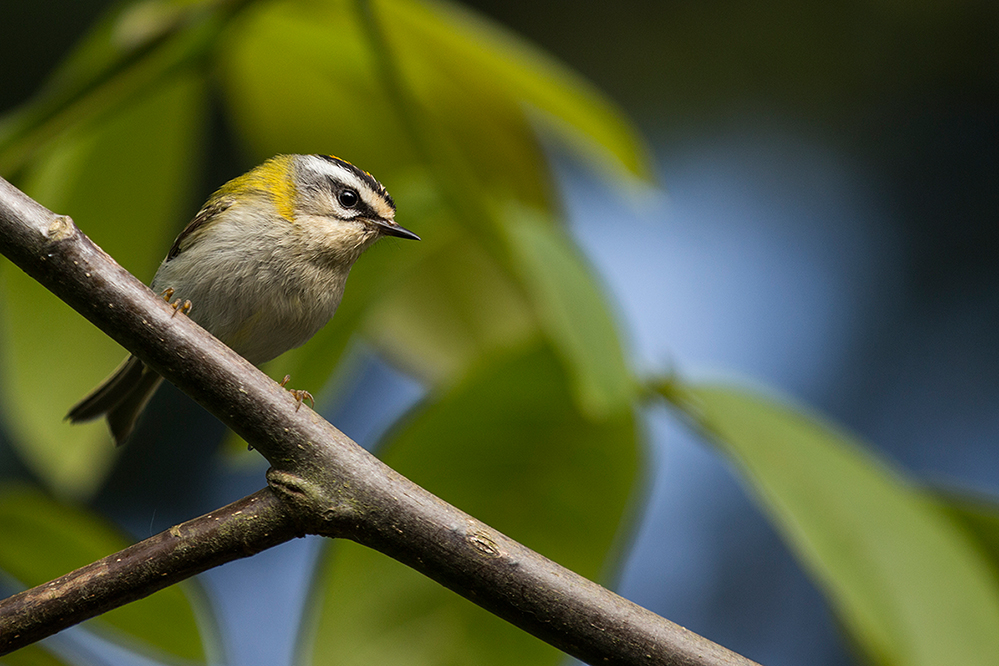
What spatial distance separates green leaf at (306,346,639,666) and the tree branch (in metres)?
0.21

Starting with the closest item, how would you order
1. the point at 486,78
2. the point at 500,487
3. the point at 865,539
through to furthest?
1. the point at 865,539
2. the point at 500,487
3. the point at 486,78

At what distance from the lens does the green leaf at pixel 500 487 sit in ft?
2.15

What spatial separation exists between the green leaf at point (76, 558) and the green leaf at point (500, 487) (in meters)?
0.13

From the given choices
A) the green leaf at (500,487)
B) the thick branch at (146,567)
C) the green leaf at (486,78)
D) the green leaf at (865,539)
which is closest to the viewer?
the thick branch at (146,567)

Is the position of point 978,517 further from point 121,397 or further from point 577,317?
point 121,397

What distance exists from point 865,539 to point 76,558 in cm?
57

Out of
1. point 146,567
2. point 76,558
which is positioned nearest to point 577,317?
point 146,567

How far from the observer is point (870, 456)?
2.25ft

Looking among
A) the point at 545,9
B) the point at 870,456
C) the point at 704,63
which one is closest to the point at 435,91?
the point at 870,456

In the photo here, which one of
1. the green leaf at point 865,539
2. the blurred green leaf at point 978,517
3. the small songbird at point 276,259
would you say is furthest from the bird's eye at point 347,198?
the blurred green leaf at point 978,517

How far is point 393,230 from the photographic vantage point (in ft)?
2.34

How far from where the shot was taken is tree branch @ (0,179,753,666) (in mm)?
436

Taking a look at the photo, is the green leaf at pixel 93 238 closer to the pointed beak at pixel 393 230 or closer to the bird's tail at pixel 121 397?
the bird's tail at pixel 121 397

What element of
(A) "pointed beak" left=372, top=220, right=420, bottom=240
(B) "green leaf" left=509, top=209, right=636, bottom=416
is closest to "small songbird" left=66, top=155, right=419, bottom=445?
(A) "pointed beak" left=372, top=220, right=420, bottom=240
